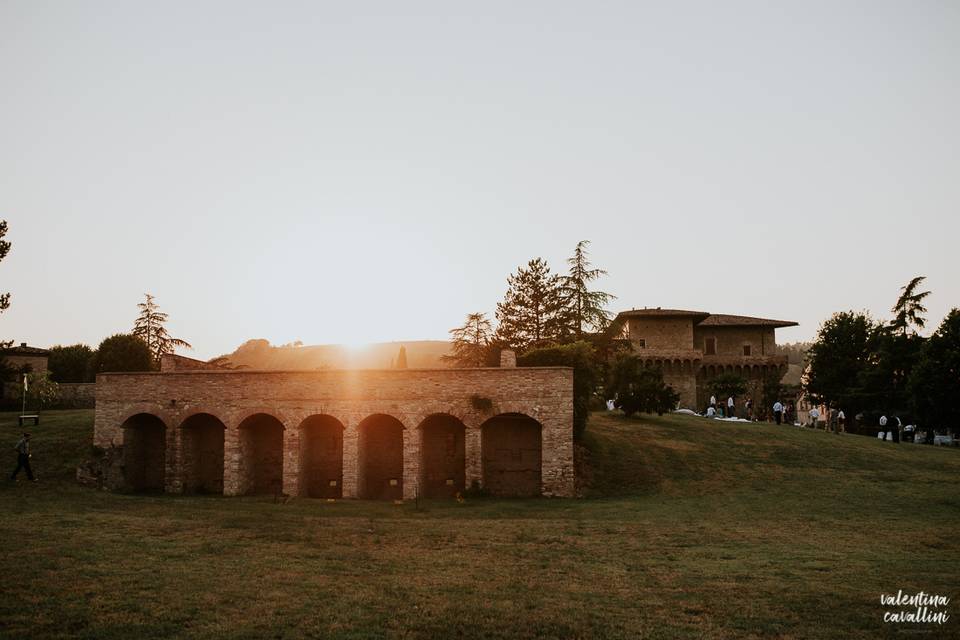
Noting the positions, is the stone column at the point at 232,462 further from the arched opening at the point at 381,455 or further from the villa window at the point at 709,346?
the villa window at the point at 709,346

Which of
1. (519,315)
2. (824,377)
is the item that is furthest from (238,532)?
(824,377)

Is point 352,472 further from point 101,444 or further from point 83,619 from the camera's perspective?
point 83,619

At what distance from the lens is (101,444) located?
2655 centimetres

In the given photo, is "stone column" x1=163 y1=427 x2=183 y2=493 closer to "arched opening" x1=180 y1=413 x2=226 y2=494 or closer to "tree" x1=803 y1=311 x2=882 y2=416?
"arched opening" x1=180 y1=413 x2=226 y2=494

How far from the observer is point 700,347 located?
55.2 meters

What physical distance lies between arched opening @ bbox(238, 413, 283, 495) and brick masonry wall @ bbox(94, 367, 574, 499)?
49cm

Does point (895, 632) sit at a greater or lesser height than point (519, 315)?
lesser

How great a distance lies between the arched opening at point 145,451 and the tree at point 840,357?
149ft

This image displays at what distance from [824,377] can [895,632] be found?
48.4 meters

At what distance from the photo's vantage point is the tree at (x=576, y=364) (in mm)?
27562

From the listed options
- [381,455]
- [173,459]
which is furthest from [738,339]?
[173,459]

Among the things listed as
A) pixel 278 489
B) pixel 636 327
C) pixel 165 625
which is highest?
pixel 636 327

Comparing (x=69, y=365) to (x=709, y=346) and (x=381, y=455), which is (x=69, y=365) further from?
(x=709, y=346)

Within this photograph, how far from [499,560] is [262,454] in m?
16.9
